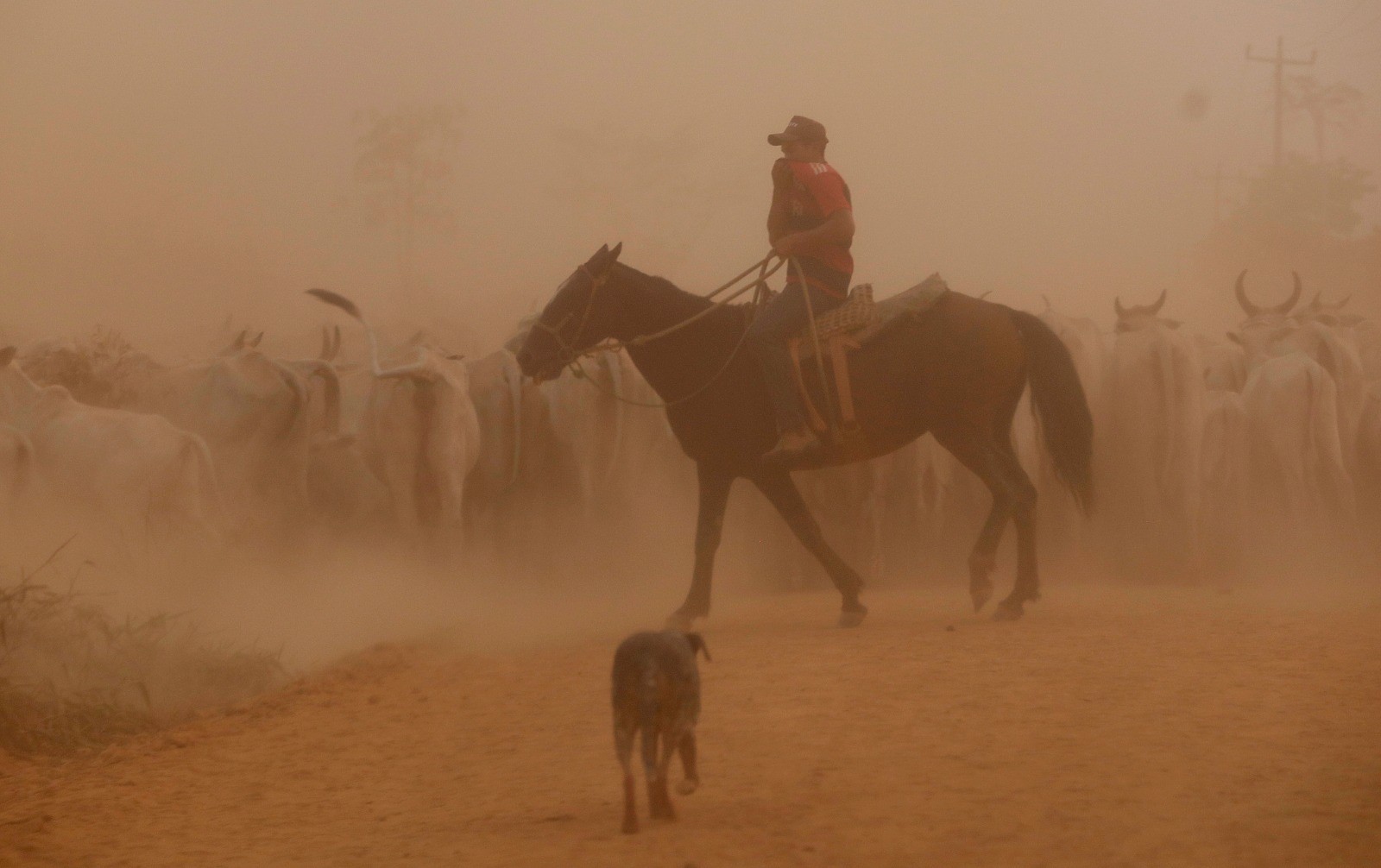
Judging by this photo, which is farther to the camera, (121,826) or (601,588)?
(601,588)

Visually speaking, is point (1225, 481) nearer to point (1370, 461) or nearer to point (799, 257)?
point (1370, 461)

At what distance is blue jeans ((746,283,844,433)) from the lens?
897 cm

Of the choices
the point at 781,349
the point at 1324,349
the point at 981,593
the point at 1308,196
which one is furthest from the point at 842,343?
the point at 1308,196

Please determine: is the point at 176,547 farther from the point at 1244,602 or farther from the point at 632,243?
the point at 632,243

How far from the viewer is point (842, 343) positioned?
911 centimetres

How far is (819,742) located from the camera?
18.2 feet

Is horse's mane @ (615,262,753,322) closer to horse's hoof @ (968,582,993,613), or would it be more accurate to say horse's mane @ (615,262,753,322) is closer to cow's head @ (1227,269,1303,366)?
horse's hoof @ (968,582,993,613)

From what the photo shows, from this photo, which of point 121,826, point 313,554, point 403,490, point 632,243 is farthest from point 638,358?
point 632,243

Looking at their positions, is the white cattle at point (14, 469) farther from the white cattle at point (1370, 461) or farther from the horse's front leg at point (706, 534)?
the white cattle at point (1370, 461)

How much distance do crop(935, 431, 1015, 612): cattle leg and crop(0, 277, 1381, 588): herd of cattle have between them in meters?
2.57

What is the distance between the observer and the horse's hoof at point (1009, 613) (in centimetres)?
891

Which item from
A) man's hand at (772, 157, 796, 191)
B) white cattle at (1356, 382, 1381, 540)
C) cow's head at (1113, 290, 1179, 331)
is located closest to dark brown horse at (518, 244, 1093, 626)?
man's hand at (772, 157, 796, 191)

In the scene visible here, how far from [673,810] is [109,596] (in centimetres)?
555

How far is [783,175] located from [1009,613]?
2.99 meters
